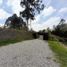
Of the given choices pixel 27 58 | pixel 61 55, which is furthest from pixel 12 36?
pixel 27 58

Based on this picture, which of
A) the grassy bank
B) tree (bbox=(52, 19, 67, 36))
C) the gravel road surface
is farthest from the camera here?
tree (bbox=(52, 19, 67, 36))

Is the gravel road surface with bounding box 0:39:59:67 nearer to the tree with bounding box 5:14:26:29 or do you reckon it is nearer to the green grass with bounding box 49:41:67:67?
the green grass with bounding box 49:41:67:67

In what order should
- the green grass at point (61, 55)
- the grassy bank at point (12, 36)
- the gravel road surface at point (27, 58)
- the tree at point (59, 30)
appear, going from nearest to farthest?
the gravel road surface at point (27, 58) < the green grass at point (61, 55) < the grassy bank at point (12, 36) < the tree at point (59, 30)

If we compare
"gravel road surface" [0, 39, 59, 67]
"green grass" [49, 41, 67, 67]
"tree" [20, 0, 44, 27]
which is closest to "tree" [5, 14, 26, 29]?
"tree" [20, 0, 44, 27]

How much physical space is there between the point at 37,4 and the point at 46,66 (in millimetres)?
41460

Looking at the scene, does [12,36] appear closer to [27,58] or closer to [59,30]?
[59,30]

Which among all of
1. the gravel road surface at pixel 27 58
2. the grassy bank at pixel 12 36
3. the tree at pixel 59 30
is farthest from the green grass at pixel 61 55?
the tree at pixel 59 30

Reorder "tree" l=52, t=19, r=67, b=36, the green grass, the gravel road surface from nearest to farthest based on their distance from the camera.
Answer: the gravel road surface → the green grass → "tree" l=52, t=19, r=67, b=36

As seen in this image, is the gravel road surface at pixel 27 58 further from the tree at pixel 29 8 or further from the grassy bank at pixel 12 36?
the tree at pixel 29 8

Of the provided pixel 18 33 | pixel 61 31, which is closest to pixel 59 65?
pixel 18 33

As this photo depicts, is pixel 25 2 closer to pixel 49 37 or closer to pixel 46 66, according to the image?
pixel 49 37

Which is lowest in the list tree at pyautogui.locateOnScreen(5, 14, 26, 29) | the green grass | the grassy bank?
the green grass

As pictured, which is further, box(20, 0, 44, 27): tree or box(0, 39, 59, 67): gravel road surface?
box(20, 0, 44, 27): tree

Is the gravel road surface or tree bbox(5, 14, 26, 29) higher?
tree bbox(5, 14, 26, 29)
